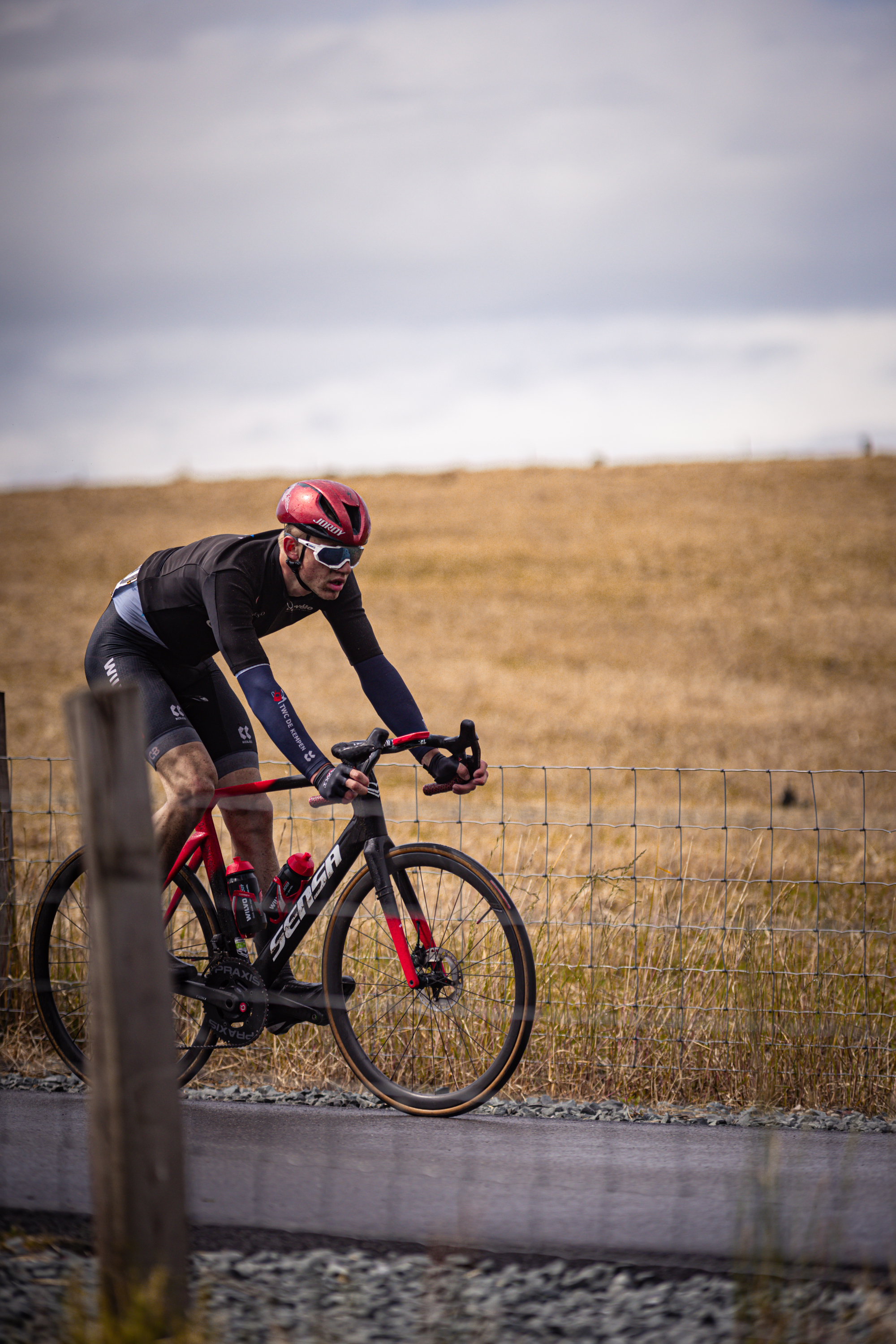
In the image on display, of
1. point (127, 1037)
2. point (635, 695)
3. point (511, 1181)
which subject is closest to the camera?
point (127, 1037)

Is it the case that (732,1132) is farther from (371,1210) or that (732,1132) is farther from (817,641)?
(817,641)

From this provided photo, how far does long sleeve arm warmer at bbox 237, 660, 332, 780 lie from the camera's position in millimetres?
4285

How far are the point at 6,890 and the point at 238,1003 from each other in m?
1.66

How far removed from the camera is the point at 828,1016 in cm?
507

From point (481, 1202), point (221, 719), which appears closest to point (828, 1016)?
point (481, 1202)

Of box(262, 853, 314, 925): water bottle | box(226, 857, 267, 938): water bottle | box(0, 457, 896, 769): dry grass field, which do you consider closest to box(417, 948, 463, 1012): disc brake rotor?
box(262, 853, 314, 925): water bottle

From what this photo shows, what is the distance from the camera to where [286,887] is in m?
4.70

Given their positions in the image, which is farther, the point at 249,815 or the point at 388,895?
the point at 249,815

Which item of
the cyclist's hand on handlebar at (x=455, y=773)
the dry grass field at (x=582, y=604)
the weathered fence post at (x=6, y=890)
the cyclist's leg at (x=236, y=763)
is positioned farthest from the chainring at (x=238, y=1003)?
the dry grass field at (x=582, y=604)

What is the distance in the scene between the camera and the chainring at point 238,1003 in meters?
4.55

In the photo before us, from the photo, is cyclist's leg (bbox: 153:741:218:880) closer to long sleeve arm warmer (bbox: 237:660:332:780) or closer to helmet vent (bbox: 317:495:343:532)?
long sleeve arm warmer (bbox: 237:660:332:780)

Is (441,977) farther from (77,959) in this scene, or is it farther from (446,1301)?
(77,959)

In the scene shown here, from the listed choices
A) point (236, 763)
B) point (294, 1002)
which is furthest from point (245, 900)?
point (236, 763)

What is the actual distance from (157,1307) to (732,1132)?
253 centimetres
